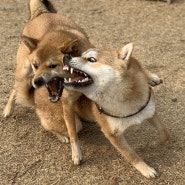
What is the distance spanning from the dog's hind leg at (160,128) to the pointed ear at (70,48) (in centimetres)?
89

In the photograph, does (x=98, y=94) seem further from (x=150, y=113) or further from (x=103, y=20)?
(x=103, y=20)

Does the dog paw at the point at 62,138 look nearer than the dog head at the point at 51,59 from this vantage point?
No

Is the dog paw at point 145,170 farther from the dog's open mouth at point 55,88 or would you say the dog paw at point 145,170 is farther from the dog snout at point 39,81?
the dog snout at point 39,81

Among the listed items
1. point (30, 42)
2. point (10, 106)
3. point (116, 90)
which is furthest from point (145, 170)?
point (10, 106)

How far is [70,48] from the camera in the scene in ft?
11.6

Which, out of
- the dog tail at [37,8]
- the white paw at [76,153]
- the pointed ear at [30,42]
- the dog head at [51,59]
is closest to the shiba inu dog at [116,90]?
the dog head at [51,59]

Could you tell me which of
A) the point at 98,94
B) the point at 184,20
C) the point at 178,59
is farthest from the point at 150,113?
the point at 184,20

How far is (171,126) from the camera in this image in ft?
13.5

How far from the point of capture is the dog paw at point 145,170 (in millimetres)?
3573

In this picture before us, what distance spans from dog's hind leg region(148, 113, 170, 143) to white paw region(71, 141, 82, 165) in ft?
2.28

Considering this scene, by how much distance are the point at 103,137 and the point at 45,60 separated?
110 cm

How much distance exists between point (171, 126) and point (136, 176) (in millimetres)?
744

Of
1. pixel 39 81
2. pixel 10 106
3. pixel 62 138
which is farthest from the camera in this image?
pixel 10 106

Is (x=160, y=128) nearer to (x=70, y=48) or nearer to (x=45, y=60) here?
(x=70, y=48)
